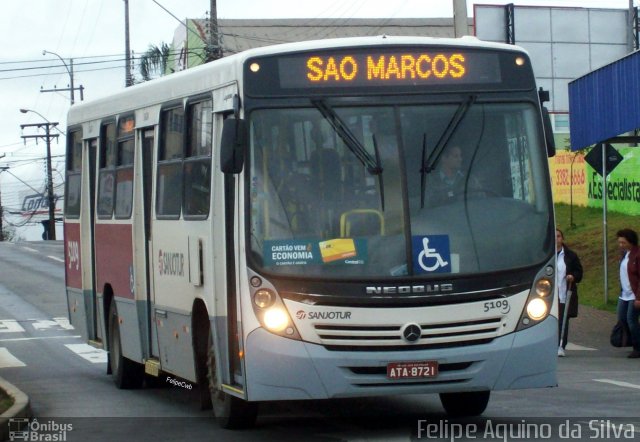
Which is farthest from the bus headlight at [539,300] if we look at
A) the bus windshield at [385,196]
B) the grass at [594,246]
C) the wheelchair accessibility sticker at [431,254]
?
the grass at [594,246]

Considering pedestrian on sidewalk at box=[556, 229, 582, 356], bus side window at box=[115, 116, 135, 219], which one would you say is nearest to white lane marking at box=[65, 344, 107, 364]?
bus side window at box=[115, 116, 135, 219]

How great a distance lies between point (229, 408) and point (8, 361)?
31.5 feet

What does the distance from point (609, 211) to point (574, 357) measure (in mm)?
18553

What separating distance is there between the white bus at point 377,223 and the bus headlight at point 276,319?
0.03ft

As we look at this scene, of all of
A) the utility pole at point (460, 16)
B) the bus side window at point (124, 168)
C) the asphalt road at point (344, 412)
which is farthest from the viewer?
the utility pole at point (460, 16)

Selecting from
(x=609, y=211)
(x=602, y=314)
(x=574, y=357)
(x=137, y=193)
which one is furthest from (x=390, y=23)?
(x=137, y=193)

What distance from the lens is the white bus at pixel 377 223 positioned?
401 inches

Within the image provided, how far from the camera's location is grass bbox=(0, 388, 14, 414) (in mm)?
12709

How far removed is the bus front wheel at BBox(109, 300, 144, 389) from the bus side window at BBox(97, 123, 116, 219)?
107cm

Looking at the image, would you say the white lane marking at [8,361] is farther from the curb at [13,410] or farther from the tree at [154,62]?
the tree at [154,62]

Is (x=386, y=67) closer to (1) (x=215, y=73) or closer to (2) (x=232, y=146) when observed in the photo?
(2) (x=232, y=146)

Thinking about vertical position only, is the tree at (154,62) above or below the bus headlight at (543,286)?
above

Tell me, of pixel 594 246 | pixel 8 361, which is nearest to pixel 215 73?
pixel 8 361

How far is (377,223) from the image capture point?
10.3 meters
